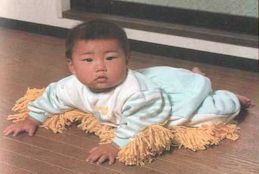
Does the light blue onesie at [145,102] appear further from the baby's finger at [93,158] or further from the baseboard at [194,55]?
the baseboard at [194,55]

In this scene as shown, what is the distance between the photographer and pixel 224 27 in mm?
1582

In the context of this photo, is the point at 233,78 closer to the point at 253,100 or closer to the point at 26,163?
the point at 253,100

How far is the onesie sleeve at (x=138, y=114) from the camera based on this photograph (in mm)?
993

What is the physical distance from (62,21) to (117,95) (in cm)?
88

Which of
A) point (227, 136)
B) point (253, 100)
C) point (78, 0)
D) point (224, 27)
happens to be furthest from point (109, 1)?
point (227, 136)

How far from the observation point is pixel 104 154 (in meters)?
0.98

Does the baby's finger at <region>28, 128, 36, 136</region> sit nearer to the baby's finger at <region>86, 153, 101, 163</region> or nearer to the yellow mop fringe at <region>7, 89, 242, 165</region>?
the yellow mop fringe at <region>7, 89, 242, 165</region>

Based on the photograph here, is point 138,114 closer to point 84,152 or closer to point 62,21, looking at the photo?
point 84,152

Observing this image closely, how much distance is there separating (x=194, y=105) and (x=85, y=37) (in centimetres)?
28

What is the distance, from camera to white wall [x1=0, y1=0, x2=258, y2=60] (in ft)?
4.99

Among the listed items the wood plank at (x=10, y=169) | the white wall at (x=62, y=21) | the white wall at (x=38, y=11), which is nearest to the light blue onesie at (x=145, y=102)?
the wood plank at (x=10, y=169)

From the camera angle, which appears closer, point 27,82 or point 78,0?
point 27,82

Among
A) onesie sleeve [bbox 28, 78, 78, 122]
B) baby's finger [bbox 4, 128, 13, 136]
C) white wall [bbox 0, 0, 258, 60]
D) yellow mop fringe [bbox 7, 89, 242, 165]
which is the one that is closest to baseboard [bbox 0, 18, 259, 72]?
white wall [bbox 0, 0, 258, 60]

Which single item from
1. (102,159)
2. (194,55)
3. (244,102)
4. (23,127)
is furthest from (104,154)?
(194,55)
